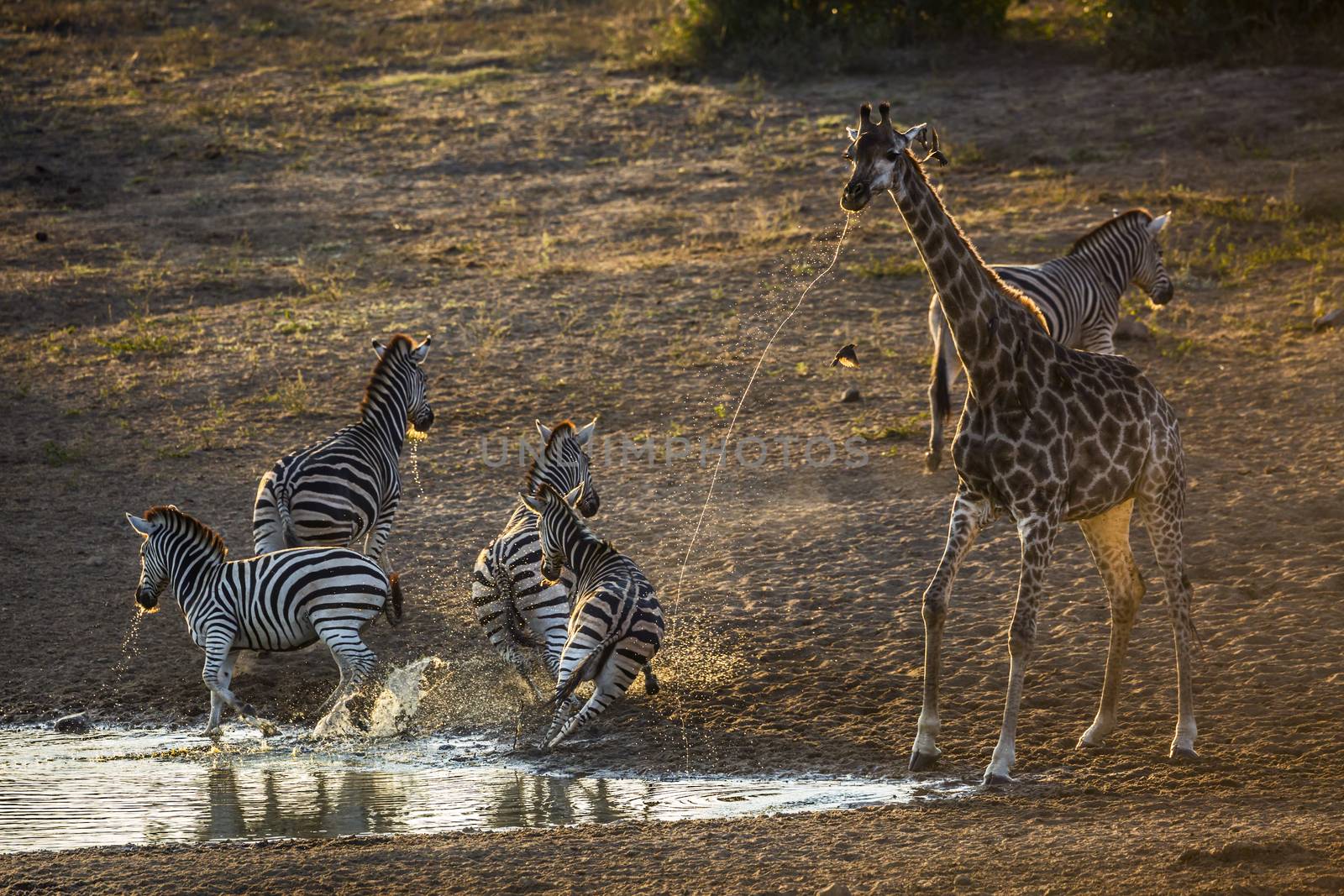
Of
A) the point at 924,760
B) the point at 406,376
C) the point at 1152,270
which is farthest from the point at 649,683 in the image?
the point at 1152,270

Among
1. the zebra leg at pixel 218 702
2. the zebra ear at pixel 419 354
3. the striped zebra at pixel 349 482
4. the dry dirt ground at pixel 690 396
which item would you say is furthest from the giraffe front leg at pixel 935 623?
the zebra ear at pixel 419 354

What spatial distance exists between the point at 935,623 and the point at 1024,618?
40cm

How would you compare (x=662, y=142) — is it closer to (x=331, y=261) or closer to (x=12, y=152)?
(x=331, y=261)

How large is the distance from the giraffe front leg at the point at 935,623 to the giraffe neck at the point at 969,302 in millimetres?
600

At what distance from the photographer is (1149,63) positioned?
21109mm

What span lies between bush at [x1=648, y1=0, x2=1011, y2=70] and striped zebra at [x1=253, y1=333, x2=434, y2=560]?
545 inches

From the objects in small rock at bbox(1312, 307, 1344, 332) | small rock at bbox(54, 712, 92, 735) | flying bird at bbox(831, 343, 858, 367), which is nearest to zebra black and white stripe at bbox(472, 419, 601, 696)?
flying bird at bbox(831, 343, 858, 367)

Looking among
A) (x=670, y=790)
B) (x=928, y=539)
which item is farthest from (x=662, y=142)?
(x=670, y=790)

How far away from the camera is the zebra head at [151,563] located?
28.3 ft

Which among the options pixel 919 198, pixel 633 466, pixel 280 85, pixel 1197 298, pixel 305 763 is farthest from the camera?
pixel 280 85

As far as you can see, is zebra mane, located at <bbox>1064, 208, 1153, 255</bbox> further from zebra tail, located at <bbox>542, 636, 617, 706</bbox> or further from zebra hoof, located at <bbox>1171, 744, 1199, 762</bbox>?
zebra tail, located at <bbox>542, 636, 617, 706</bbox>

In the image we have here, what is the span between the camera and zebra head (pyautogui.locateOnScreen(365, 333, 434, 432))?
33.6ft

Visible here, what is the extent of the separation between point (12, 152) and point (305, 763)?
15912 millimetres

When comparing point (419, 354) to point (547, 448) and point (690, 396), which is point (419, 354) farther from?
point (690, 396)
